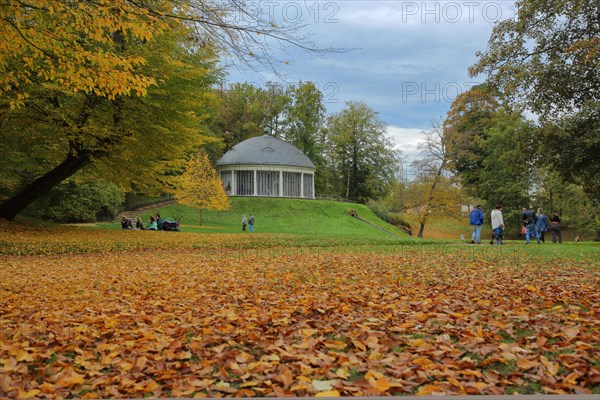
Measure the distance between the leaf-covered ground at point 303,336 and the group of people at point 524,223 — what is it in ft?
32.4

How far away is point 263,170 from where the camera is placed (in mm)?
50344

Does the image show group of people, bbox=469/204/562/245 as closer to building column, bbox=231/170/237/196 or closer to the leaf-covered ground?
the leaf-covered ground

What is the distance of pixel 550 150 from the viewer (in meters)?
14.9

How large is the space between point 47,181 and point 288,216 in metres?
26.5

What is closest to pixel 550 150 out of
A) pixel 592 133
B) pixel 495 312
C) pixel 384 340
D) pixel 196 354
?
pixel 592 133

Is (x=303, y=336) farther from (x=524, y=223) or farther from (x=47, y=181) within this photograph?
(x=524, y=223)

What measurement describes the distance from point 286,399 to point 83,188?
30.7 meters

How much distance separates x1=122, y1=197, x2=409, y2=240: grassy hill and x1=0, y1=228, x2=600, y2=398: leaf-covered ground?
97.0 feet

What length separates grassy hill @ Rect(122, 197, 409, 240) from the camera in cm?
3912

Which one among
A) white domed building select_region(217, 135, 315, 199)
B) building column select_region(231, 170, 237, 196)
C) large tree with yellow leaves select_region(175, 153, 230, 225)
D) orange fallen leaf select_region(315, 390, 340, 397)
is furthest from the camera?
building column select_region(231, 170, 237, 196)

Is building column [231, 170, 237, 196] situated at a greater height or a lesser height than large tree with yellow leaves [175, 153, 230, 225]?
greater

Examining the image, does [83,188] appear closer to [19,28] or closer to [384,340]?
[19,28]

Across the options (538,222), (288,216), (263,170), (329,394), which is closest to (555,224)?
(538,222)

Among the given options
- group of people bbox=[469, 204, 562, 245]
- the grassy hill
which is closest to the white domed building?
the grassy hill
